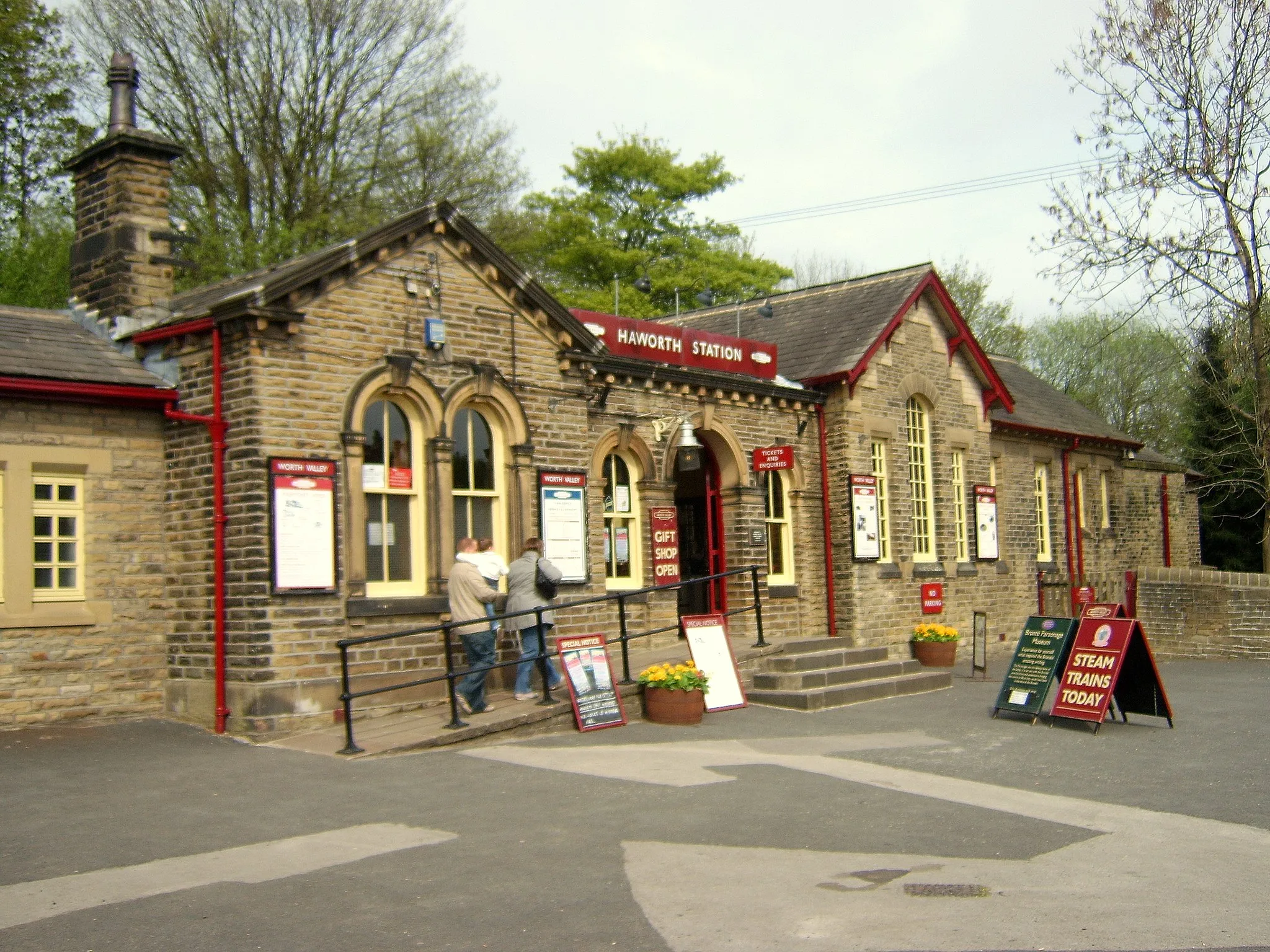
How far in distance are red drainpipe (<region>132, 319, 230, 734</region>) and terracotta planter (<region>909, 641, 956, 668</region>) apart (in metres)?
10.9

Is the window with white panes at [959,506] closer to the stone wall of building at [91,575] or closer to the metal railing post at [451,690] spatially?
the metal railing post at [451,690]

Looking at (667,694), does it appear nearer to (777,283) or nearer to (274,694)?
(274,694)

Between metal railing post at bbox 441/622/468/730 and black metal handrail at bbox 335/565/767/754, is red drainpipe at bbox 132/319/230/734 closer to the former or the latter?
black metal handrail at bbox 335/565/767/754

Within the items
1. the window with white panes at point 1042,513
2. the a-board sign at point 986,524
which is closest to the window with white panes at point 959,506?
the a-board sign at point 986,524

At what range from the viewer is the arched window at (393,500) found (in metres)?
12.9

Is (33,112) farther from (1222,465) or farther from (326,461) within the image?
(1222,465)

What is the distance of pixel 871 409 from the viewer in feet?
64.1

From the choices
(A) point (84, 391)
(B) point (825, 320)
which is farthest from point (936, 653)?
(A) point (84, 391)

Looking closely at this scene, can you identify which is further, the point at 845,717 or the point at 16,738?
the point at 845,717

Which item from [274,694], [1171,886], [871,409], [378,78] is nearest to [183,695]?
[274,694]

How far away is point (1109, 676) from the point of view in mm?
12898

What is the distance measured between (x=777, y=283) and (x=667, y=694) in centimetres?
2631

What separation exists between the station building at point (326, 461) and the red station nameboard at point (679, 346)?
4cm

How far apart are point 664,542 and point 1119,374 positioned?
31904 mm
